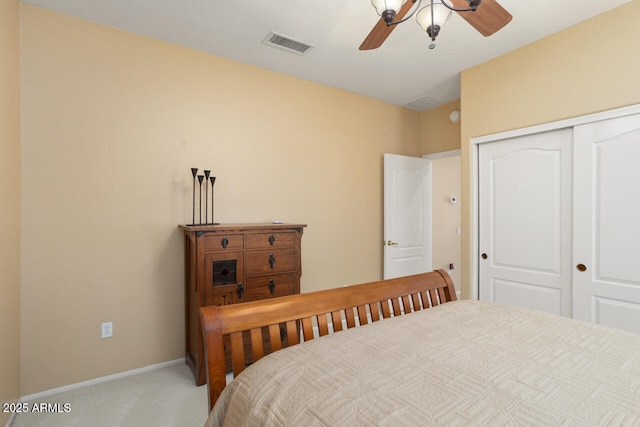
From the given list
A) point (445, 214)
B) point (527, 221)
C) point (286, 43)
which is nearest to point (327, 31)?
point (286, 43)

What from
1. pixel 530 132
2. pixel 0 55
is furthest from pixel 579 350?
pixel 0 55

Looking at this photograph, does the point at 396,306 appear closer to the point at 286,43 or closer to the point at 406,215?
the point at 286,43

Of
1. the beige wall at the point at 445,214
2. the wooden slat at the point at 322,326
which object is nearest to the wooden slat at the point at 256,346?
the wooden slat at the point at 322,326

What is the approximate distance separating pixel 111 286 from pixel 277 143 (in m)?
1.89

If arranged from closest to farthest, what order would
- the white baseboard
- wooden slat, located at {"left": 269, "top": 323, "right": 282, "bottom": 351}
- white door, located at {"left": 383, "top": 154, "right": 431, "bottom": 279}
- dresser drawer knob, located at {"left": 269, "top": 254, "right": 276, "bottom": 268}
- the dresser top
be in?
wooden slat, located at {"left": 269, "top": 323, "right": 282, "bottom": 351} → the white baseboard → the dresser top → dresser drawer knob, located at {"left": 269, "top": 254, "right": 276, "bottom": 268} → white door, located at {"left": 383, "top": 154, "right": 431, "bottom": 279}

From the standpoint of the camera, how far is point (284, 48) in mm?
2715

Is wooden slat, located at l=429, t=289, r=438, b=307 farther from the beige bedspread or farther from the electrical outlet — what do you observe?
the electrical outlet

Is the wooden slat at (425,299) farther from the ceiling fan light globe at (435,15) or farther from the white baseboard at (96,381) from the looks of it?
the white baseboard at (96,381)

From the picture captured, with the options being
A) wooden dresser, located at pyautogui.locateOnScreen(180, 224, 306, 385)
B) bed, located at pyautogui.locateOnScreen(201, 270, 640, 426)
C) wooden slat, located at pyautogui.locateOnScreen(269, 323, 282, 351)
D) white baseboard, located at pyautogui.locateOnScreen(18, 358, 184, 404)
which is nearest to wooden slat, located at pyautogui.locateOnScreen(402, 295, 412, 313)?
bed, located at pyautogui.locateOnScreen(201, 270, 640, 426)

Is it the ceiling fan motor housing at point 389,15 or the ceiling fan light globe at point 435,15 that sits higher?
the ceiling fan light globe at point 435,15

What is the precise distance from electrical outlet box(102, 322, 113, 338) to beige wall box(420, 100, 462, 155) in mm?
3969

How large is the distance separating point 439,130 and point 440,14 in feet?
8.92

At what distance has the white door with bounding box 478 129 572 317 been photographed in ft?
8.32

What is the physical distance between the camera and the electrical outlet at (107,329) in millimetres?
2404
